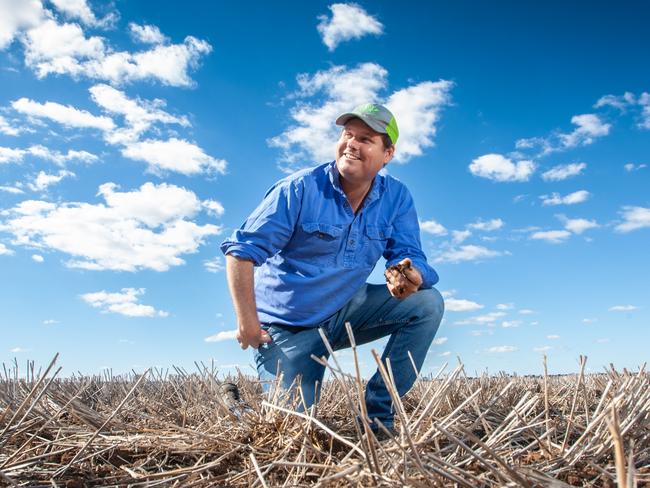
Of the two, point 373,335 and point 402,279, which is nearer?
point 402,279

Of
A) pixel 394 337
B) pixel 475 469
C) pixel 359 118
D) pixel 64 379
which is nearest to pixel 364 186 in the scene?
pixel 359 118

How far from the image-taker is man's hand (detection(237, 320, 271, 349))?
122 inches

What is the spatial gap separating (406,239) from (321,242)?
606 millimetres

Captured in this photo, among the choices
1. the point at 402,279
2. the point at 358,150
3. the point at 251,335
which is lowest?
the point at 251,335

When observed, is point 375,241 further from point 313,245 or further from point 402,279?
point 402,279

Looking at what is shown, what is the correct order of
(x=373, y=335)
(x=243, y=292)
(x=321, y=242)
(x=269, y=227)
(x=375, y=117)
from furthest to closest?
1. (x=373, y=335)
2. (x=321, y=242)
3. (x=375, y=117)
4. (x=269, y=227)
5. (x=243, y=292)

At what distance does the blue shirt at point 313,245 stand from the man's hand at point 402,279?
223 mm

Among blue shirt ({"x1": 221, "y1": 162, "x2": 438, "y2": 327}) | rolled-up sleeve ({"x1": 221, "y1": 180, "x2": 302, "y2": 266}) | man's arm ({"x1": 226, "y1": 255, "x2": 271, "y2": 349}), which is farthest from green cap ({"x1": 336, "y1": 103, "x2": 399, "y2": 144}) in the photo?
man's arm ({"x1": 226, "y1": 255, "x2": 271, "y2": 349})

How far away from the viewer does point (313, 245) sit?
3.42 m

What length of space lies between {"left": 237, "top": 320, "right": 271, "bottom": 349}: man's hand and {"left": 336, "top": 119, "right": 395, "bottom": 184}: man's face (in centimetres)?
99

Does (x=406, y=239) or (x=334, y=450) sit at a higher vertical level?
(x=406, y=239)

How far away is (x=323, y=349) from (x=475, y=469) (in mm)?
1694

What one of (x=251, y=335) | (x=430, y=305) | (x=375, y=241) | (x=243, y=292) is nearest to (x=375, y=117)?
(x=375, y=241)

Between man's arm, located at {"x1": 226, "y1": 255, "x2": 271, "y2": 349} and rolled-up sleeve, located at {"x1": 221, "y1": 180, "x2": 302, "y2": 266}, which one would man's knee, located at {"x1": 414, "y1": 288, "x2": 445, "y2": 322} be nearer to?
rolled-up sleeve, located at {"x1": 221, "y1": 180, "x2": 302, "y2": 266}
